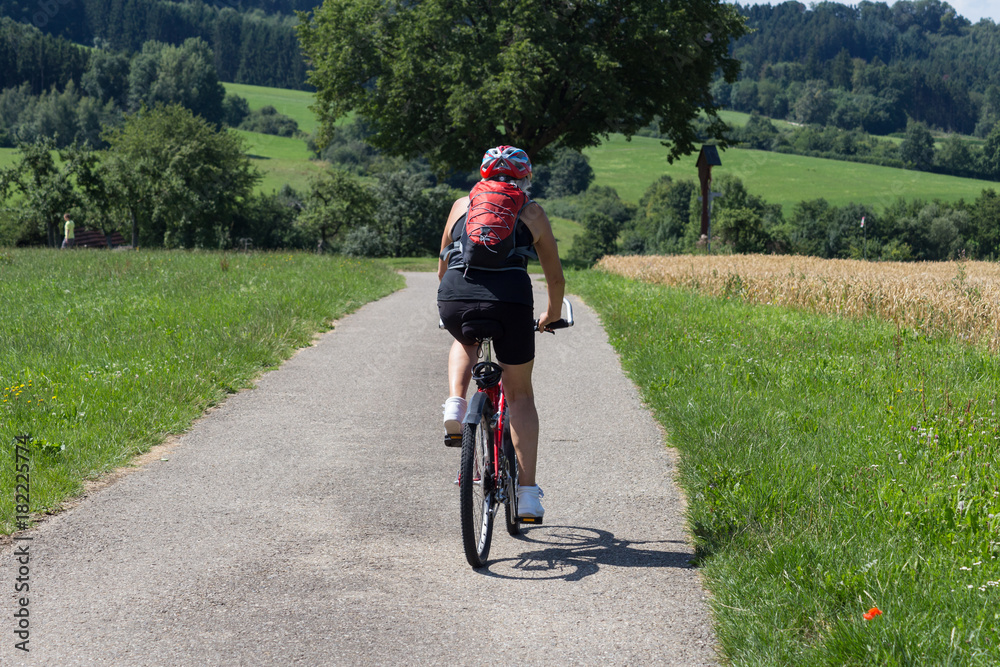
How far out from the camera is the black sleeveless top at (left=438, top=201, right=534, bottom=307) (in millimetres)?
4105

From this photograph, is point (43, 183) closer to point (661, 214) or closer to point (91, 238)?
point (91, 238)

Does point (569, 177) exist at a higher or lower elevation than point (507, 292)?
higher

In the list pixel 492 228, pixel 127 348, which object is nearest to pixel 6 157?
pixel 127 348

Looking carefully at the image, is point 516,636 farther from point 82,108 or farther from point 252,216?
point 82,108

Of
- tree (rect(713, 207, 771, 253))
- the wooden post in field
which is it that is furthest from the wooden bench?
tree (rect(713, 207, 771, 253))

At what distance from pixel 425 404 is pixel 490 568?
379 centimetres

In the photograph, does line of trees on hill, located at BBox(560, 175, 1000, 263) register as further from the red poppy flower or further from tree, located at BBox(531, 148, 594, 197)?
the red poppy flower

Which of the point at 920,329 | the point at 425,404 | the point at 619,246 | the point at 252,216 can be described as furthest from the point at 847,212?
A: the point at 425,404

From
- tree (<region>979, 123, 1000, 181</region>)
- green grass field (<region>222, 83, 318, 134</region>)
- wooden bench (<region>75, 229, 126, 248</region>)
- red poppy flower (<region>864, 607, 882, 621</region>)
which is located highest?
green grass field (<region>222, 83, 318, 134</region>)

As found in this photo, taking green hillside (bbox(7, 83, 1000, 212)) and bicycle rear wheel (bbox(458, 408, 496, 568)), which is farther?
green hillside (bbox(7, 83, 1000, 212))

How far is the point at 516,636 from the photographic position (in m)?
3.45

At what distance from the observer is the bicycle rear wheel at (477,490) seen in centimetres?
400

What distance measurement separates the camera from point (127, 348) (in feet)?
29.8

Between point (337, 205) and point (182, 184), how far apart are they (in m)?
11.0
